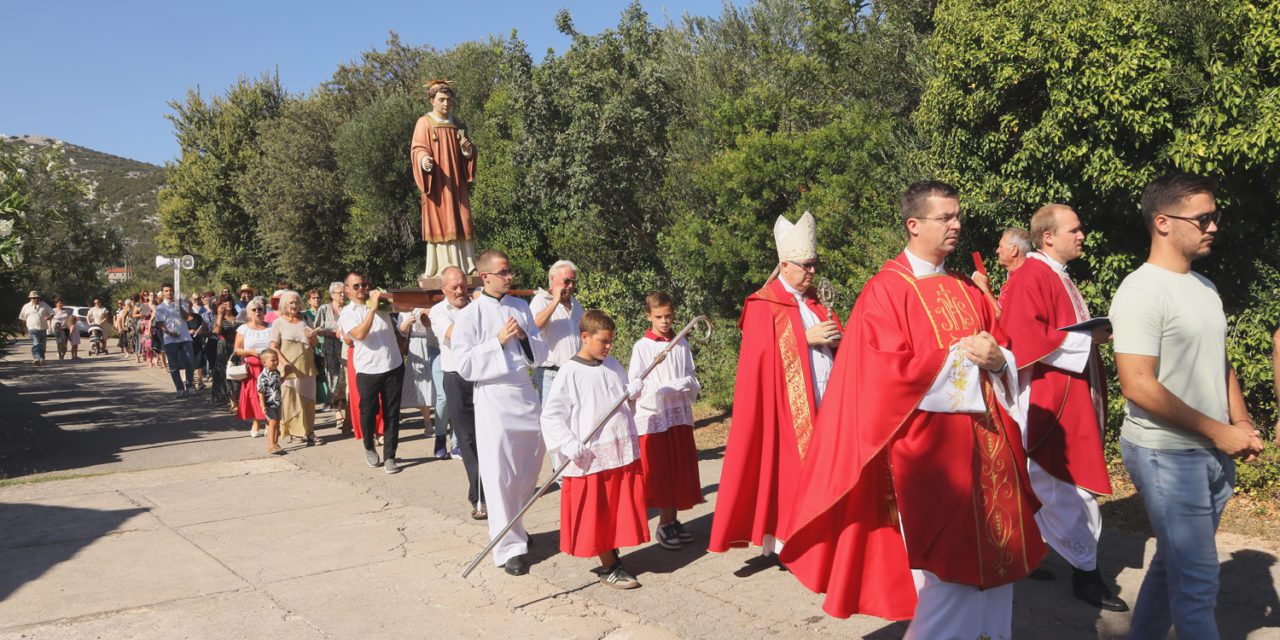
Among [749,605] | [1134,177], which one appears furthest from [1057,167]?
[749,605]

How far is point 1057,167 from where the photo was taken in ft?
27.1

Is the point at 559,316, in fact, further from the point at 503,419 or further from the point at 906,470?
the point at 906,470

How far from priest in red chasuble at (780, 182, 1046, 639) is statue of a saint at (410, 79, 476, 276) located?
8.28 meters

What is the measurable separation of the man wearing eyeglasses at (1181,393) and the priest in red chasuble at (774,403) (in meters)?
1.87

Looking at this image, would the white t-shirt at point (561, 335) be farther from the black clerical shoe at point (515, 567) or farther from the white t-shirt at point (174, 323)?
the white t-shirt at point (174, 323)

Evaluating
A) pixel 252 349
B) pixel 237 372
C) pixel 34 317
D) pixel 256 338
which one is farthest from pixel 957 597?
pixel 34 317

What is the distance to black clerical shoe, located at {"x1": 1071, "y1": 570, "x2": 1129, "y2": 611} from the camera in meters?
4.86

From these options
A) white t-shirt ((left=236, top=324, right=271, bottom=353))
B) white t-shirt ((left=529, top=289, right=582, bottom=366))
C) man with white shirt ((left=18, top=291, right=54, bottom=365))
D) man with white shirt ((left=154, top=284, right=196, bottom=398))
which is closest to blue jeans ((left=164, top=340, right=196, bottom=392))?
man with white shirt ((left=154, top=284, right=196, bottom=398))

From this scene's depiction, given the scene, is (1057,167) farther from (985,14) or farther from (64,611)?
(64,611)

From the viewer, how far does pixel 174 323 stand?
16.9 metres

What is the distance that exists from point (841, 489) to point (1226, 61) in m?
5.31

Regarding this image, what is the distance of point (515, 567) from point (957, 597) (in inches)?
117

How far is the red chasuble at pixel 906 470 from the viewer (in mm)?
3717

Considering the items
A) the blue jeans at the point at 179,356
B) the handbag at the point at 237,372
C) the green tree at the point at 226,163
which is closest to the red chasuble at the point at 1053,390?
the handbag at the point at 237,372
